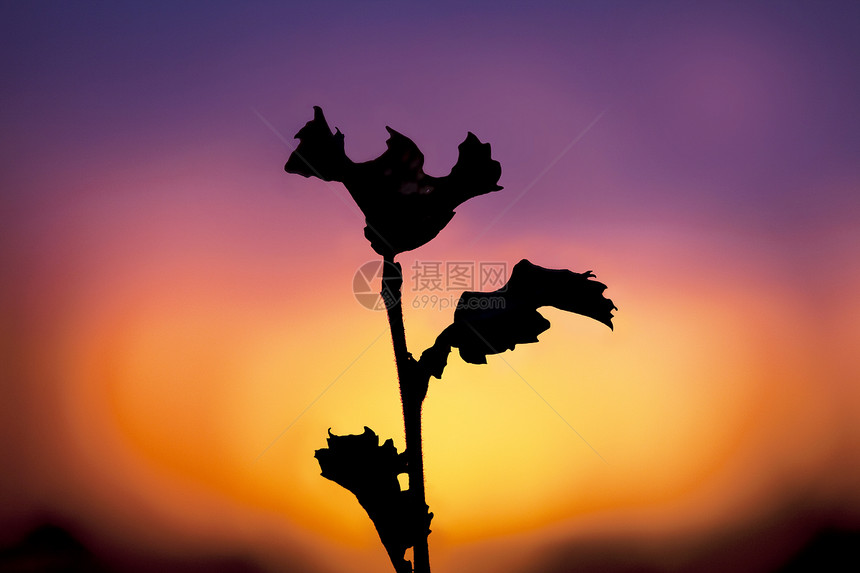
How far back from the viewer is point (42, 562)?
3.99ft

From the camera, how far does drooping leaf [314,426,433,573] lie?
0.69 meters

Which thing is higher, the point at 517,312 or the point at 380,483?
the point at 517,312

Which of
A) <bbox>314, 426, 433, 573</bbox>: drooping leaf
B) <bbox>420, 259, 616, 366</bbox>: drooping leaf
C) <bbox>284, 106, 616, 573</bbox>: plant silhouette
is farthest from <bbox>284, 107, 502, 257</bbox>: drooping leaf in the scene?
<bbox>314, 426, 433, 573</bbox>: drooping leaf

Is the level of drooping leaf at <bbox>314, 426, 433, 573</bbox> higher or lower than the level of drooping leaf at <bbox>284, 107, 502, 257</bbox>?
lower

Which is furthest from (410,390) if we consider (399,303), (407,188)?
(407,188)

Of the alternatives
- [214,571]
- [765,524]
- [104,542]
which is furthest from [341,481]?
[765,524]

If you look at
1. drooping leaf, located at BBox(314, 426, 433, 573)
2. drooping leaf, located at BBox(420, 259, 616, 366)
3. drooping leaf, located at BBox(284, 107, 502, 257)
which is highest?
drooping leaf, located at BBox(284, 107, 502, 257)

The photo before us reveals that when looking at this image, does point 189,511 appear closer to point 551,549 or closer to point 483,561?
point 483,561

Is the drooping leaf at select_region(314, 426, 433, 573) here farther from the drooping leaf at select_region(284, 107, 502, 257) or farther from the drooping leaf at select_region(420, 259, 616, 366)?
the drooping leaf at select_region(284, 107, 502, 257)

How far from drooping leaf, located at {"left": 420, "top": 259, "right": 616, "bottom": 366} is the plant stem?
0.03 metres

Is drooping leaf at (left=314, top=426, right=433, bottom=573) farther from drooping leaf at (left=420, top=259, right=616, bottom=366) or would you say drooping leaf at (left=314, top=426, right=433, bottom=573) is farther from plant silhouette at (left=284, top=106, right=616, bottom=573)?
drooping leaf at (left=420, top=259, right=616, bottom=366)

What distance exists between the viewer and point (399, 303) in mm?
720

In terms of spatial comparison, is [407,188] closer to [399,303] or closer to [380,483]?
[399,303]

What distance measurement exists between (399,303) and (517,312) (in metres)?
0.17
